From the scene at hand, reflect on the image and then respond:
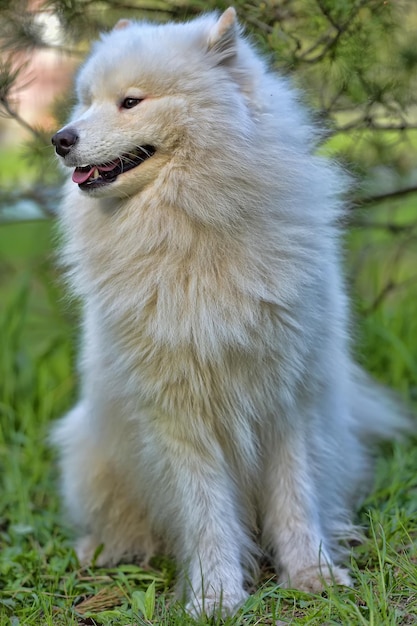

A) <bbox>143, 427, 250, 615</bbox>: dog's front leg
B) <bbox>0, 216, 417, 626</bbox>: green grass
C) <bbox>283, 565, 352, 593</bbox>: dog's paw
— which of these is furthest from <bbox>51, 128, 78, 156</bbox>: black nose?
<bbox>283, 565, 352, 593</bbox>: dog's paw

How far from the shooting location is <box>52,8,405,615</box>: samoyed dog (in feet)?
9.05

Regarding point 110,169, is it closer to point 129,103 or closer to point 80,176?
point 80,176

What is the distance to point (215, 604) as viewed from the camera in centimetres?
267

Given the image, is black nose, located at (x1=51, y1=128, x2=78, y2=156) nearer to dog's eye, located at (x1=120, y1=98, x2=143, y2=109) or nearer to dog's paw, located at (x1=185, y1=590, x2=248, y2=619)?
dog's eye, located at (x1=120, y1=98, x2=143, y2=109)

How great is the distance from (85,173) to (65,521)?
1.72 meters

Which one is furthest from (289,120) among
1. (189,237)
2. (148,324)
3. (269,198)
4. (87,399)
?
(87,399)

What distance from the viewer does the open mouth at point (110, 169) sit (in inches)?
110

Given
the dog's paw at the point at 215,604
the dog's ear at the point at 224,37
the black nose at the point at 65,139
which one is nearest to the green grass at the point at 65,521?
the dog's paw at the point at 215,604

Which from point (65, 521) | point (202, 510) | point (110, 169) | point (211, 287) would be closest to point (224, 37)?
point (110, 169)

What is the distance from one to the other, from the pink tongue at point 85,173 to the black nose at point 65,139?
117 mm

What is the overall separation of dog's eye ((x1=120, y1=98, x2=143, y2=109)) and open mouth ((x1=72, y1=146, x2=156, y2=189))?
0.15 m

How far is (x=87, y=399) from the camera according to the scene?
134 inches

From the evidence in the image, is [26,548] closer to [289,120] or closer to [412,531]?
[412,531]

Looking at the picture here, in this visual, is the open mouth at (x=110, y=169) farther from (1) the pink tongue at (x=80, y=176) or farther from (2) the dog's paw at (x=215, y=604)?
(2) the dog's paw at (x=215, y=604)
